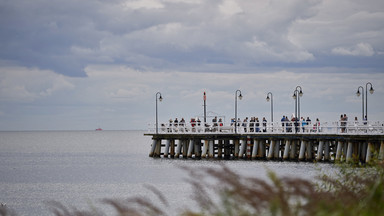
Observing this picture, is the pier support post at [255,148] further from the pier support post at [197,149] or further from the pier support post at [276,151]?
the pier support post at [197,149]

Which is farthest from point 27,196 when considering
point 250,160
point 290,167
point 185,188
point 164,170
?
point 250,160

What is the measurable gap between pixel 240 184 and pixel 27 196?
30.1m

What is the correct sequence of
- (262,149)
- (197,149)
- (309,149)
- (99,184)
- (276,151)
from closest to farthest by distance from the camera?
(99,184) → (309,149) → (276,151) → (262,149) → (197,149)

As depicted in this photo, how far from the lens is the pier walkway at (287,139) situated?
45031mm

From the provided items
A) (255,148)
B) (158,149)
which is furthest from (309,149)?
(158,149)

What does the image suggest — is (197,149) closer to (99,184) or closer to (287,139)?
(287,139)

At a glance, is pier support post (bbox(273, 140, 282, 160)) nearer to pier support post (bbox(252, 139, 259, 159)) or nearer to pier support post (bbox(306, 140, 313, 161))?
pier support post (bbox(252, 139, 259, 159))

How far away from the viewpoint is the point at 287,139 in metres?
51.1

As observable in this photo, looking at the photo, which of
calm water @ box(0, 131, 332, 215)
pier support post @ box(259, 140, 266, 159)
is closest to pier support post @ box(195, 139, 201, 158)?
calm water @ box(0, 131, 332, 215)

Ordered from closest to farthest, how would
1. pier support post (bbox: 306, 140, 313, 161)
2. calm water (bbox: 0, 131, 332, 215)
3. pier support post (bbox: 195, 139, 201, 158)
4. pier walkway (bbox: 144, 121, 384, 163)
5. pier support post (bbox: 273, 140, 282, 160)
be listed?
calm water (bbox: 0, 131, 332, 215)
pier walkway (bbox: 144, 121, 384, 163)
pier support post (bbox: 306, 140, 313, 161)
pier support post (bbox: 273, 140, 282, 160)
pier support post (bbox: 195, 139, 201, 158)

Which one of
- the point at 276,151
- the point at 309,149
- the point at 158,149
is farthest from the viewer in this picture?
the point at 158,149

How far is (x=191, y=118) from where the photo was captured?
204 feet

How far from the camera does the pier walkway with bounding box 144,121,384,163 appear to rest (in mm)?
45031

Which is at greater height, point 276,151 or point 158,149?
point 276,151
